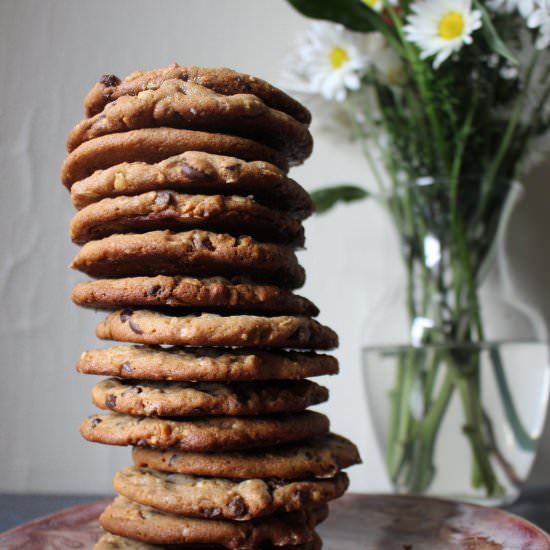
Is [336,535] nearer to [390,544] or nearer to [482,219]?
[390,544]

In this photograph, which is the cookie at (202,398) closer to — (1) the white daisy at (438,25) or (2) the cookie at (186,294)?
(2) the cookie at (186,294)

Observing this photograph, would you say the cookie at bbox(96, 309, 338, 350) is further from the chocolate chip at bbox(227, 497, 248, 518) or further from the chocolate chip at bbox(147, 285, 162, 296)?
the chocolate chip at bbox(227, 497, 248, 518)

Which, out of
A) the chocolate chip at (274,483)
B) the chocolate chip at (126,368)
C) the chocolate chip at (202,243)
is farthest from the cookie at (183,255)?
the chocolate chip at (274,483)

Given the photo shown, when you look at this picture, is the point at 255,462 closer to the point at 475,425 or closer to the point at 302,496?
the point at 302,496

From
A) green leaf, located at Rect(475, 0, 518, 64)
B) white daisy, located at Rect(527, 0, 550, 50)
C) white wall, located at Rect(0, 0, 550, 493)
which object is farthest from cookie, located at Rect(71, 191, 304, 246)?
white wall, located at Rect(0, 0, 550, 493)

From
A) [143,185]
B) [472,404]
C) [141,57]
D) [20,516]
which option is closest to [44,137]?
[141,57]

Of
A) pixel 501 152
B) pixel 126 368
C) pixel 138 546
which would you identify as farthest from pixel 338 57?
pixel 138 546

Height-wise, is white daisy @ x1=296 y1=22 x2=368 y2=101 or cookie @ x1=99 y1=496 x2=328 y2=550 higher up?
white daisy @ x1=296 y1=22 x2=368 y2=101
